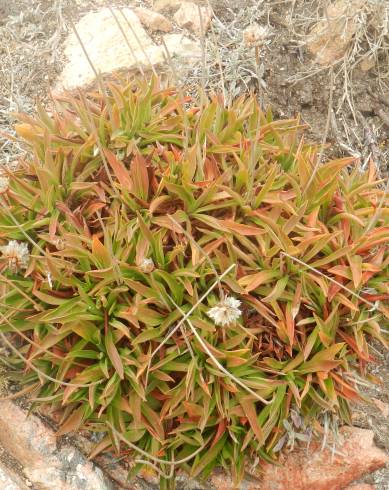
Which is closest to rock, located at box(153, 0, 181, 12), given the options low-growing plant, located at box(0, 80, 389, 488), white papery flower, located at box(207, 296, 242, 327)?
low-growing plant, located at box(0, 80, 389, 488)

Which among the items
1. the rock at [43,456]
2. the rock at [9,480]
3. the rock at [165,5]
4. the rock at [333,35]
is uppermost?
the rock at [165,5]

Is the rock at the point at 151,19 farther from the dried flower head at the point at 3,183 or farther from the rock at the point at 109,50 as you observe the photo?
the dried flower head at the point at 3,183

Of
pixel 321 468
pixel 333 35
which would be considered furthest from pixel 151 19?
pixel 321 468

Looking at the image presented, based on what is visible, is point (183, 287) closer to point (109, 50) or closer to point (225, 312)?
point (225, 312)

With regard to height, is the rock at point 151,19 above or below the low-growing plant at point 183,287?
above

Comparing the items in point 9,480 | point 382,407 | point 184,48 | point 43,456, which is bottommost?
point 382,407

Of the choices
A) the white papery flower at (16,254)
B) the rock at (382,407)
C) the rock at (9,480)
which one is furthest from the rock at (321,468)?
the white papery flower at (16,254)

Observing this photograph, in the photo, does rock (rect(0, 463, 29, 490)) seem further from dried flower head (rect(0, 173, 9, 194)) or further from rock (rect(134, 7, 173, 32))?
rock (rect(134, 7, 173, 32))
